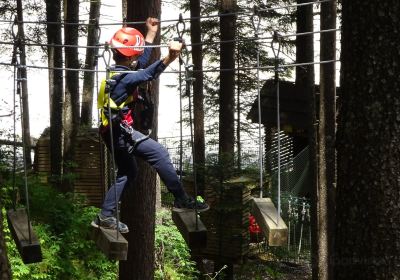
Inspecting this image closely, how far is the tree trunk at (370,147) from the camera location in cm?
361

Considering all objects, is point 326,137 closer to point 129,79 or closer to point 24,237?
point 129,79

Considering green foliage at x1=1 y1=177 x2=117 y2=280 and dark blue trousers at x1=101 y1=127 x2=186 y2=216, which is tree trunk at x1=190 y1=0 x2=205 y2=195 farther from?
dark blue trousers at x1=101 y1=127 x2=186 y2=216

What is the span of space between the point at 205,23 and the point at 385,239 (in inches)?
564

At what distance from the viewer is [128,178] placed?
15.4ft

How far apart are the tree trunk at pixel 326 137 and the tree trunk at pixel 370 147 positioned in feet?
19.2

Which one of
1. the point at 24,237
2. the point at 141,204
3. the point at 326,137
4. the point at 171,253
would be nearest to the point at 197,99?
the point at 326,137

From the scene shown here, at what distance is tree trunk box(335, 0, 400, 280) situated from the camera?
3613 mm

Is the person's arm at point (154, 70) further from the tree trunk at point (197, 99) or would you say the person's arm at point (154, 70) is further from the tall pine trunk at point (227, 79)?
the tree trunk at point (197, 99)

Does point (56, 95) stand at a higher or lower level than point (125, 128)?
higher

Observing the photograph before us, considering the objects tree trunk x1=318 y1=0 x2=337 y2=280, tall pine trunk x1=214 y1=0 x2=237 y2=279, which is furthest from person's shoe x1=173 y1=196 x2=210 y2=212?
tall pine trunk x1=214 y1=0 x2=237 y2=279

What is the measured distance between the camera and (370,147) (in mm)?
3668

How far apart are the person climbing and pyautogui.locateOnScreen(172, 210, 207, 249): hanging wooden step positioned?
0.11 m

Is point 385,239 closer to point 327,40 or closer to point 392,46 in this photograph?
point 392,46

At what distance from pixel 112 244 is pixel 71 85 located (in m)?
8.84
